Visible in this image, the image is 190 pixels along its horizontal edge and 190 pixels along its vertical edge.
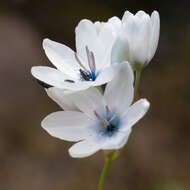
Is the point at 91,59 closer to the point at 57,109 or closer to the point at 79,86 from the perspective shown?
the point at 79,86

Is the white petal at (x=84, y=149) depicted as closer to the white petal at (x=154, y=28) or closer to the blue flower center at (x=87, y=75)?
the blue flower center at (x=87, y=75)

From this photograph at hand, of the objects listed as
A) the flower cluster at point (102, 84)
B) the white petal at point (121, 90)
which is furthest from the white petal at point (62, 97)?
the white petal at point (121, 90)

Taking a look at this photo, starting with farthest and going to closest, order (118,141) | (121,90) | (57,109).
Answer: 1. (57,109)
2. (121,90)
3. (118,141)

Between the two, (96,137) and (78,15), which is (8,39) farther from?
(96,137)

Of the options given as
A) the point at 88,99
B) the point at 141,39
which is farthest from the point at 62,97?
the point at 141,39

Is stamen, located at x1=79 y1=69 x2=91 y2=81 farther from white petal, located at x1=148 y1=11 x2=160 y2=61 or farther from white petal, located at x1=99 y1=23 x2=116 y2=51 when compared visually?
white petal, located at x1=148 y1=11 x2=160 y2=61
